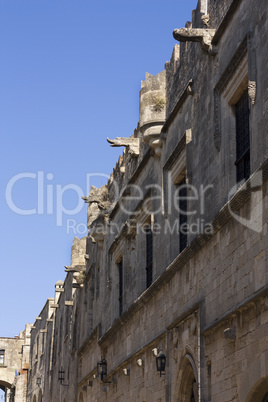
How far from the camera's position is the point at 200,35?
41.6 ft

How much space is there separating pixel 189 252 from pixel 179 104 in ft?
10.7

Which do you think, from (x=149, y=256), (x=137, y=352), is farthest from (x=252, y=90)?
(x=137, y=352)

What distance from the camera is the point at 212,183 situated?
12219 millimetres

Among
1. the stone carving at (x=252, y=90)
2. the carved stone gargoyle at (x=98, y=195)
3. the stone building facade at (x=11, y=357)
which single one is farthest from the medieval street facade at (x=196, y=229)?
the stone building facade at (x=11, y=357)

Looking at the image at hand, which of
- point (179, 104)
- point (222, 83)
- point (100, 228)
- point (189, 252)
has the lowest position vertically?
point (189, 252)

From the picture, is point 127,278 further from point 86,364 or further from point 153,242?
point 86,364

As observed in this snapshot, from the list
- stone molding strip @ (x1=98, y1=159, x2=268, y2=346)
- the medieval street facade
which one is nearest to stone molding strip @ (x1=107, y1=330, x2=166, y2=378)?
the medieval street facade

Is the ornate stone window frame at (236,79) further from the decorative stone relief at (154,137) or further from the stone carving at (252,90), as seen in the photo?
the decorative stone relief at (154,137)

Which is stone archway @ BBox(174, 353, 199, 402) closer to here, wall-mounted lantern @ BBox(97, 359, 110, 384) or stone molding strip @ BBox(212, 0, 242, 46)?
stone molding strip @ BBox(212, 0, 242, 46)

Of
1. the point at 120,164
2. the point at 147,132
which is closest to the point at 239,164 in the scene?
the point at 147,132

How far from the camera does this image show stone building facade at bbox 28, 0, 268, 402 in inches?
399

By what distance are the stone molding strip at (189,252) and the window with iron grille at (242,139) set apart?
59cm

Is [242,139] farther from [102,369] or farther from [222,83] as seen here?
[102,369]

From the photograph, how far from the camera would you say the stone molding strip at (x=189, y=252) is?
10.3 meters
